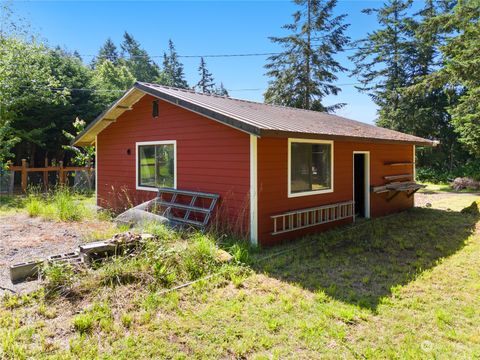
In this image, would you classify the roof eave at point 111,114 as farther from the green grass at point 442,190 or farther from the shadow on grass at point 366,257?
the green grass at point 442,190

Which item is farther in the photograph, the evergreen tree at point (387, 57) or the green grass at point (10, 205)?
the evergreen tree at point (387, 57)

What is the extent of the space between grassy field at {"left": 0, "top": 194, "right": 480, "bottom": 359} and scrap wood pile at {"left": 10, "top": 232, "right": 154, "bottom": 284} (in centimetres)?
26

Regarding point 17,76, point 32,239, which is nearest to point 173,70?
point 17,76

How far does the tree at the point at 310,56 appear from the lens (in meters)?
20.8

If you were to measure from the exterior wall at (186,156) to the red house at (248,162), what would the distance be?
2cm

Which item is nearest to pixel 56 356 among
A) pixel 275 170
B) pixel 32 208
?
pixel 275 170

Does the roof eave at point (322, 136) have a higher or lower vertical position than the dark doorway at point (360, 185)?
higher

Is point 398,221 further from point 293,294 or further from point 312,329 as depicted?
point 312,329

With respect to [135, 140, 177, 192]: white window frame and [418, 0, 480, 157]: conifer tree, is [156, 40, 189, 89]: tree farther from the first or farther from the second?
[135, 140, 177, 192]: white window frame

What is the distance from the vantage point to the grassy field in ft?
9.50

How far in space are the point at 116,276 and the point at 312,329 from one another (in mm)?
2267

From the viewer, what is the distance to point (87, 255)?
178 inches

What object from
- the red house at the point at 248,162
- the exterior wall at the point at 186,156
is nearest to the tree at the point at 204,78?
the red house at the point at 248,162

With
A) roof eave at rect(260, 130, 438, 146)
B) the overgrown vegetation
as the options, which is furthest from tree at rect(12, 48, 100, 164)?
roof eave at rect(260, 130, 438, 146)
